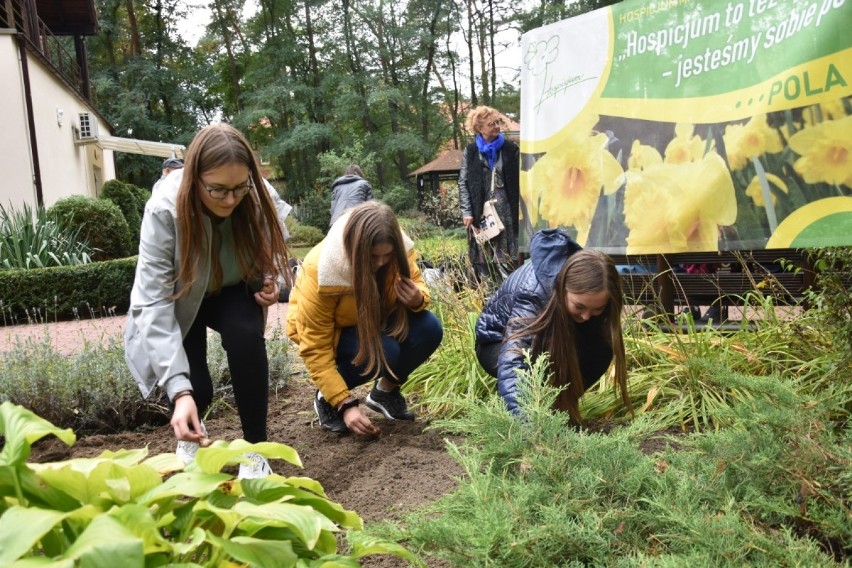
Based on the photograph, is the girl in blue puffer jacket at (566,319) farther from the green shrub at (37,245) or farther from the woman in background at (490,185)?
the green shrub at (37,245)

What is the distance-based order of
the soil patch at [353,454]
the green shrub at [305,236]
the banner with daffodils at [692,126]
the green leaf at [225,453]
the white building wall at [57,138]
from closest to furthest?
the green leaf at [225,453] → the soil patch at [353,454] → the banner with daffodils at [692,126] → the white building wall at [57,138] → the green shrub at [305,236]

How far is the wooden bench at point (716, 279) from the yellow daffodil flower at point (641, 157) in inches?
22.7

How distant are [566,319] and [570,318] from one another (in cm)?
3

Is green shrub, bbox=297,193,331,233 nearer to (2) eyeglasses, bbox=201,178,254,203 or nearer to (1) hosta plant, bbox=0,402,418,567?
(2) eyeglasses, bbox=201,178,254,203

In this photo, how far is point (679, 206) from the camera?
423 cm

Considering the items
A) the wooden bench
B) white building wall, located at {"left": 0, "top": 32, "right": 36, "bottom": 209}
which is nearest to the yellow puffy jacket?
the wooden bench

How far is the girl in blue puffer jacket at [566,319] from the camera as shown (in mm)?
2492

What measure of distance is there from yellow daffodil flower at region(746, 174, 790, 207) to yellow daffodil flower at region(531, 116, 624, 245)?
2.99ft

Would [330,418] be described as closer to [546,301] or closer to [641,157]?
[546,301]

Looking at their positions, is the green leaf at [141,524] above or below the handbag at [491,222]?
below

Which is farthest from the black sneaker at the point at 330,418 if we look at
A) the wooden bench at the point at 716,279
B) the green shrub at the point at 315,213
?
the green shrub at the point at 315,213

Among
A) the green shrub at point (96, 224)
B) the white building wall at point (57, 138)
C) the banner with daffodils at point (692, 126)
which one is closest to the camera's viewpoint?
the banner with daffodils at point (692, 126)

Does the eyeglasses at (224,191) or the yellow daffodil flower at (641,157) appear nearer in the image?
the eyeglasses at (224,191)

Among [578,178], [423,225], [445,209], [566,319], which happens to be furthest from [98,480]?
[445,209]
